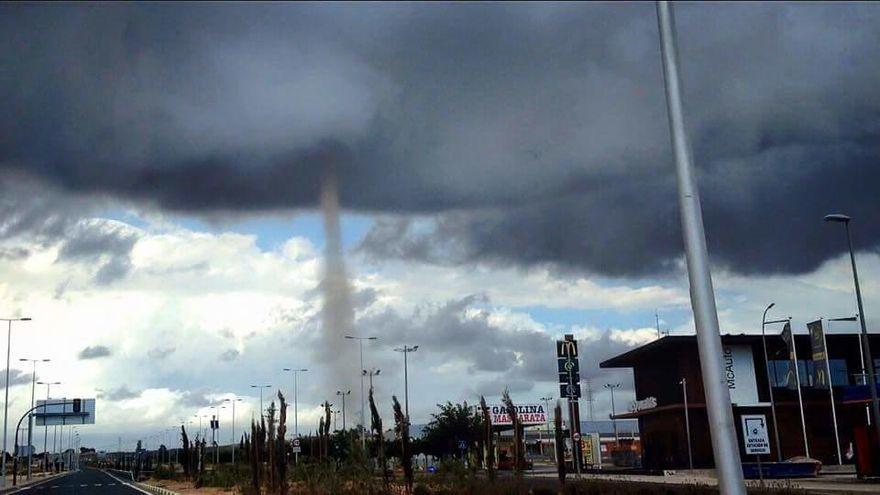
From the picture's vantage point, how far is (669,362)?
7875 centimetres

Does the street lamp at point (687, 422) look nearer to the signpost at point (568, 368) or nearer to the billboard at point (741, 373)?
the billboard at point (741, 373)

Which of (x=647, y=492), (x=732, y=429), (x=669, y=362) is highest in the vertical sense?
(x=669, y=362)

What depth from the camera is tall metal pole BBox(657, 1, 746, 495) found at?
35.9 feet

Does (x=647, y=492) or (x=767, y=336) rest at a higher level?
(x=767, y=336)

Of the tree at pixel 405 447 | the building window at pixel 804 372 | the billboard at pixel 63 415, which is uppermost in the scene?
the billboard at pixel 63 415

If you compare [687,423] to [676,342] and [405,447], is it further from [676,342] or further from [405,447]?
[405,447]

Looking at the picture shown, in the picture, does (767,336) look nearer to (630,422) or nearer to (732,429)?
(732,429)

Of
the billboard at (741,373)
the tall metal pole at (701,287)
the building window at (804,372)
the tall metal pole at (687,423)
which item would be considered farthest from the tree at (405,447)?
the building window at (804,372)

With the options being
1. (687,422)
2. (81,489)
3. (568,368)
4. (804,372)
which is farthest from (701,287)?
(804,372)

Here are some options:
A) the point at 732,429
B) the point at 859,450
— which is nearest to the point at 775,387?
the point at 859,450

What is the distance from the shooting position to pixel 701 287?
37.9ft

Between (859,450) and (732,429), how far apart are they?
35.3 metres

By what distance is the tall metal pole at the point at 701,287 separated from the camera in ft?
35.9

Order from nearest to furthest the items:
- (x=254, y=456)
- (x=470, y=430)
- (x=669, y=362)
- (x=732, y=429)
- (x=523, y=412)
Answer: (x=732, y=429), (x=254, y=456), (x=669, y=362), (x=470, y=430), (x=523, y=412)
